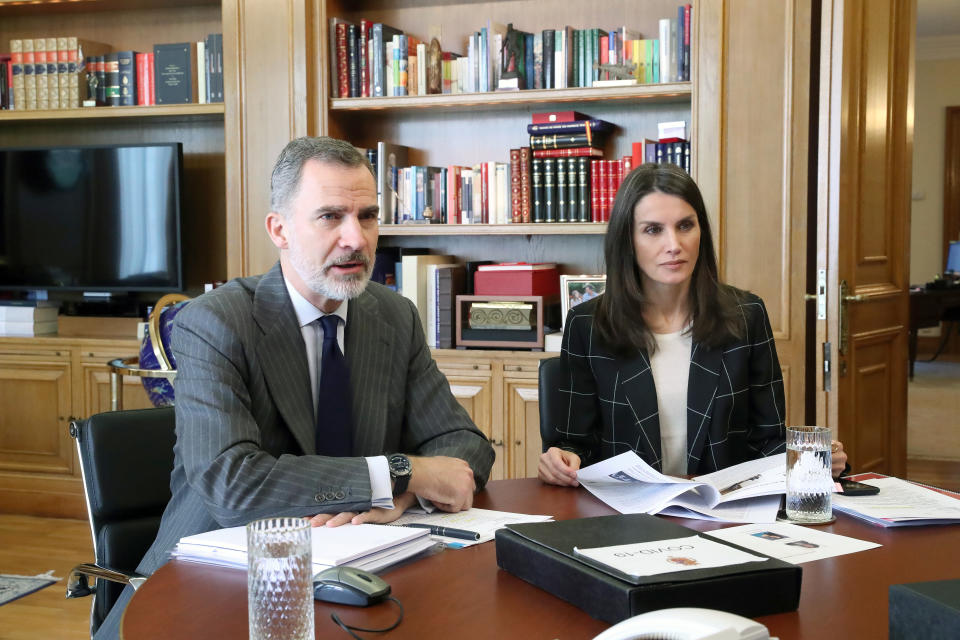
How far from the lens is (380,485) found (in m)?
1.43

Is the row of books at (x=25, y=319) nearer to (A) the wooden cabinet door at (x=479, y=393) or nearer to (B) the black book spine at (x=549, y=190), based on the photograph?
(A) the wooden cabinet door at (x=479, y=393)

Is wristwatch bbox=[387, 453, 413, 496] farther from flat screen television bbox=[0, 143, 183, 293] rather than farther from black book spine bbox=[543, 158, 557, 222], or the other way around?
flat screen television bbox=[0, 143, 183, 293]

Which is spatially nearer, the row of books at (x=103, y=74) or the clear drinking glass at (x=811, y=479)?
the clear drinking glass at (x=811, y=479)

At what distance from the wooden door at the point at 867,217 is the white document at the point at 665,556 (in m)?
2.17

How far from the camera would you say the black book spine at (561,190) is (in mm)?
3598

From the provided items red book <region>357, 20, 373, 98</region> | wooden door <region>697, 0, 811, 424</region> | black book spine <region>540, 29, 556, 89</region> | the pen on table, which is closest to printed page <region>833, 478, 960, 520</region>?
the pen on table

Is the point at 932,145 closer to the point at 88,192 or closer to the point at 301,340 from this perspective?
the point at 88,192

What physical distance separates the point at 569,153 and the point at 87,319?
7.19 feet

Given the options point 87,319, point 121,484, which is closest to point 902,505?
point 121,484

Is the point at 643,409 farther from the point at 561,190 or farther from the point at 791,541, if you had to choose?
the point at 561,190

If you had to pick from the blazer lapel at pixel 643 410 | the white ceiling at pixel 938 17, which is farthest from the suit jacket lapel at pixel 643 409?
the white ceiling at pixel 938 17

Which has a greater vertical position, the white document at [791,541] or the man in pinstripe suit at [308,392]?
the man in pinstripe suit at [308,392]

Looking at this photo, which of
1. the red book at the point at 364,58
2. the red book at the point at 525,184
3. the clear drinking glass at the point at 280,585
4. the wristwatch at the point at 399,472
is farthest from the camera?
the red book at the point at 364,58

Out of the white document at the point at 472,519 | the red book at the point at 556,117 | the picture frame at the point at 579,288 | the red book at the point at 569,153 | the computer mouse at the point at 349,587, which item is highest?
the red book at the point at 556,117
